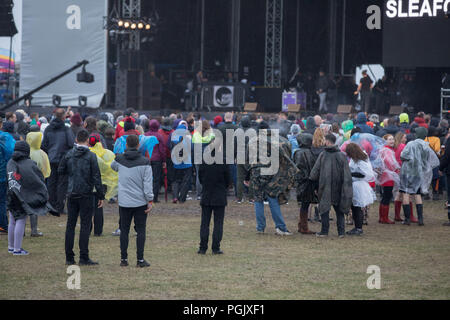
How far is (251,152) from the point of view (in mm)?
12008

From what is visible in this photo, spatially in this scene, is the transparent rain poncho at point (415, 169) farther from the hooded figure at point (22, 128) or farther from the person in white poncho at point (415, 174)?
the hooded figure at point (22, 128)

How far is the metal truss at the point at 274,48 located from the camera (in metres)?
30.8

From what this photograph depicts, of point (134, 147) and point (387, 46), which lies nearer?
point (134, 147)

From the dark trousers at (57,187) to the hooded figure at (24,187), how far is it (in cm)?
316

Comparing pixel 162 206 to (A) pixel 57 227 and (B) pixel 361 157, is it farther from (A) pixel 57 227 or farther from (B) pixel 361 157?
(B) pixel 361 157

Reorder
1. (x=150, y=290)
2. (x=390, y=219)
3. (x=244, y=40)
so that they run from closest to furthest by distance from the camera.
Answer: (x=150, y=290) < (x=390, y=219) < (x=244, y=40)

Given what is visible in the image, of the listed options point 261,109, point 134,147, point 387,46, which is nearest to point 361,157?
point 134,147

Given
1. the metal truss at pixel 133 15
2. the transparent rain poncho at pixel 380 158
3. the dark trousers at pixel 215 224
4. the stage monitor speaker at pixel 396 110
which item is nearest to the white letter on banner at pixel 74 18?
the metal truss at pixel 133 15

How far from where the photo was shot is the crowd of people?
968cm

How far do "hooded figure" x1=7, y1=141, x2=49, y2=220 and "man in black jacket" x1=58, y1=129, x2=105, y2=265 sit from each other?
855 millimetres

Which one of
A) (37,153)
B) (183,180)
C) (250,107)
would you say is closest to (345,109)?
(250,107)

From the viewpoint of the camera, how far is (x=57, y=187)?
45.7 ft

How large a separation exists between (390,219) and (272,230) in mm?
2556

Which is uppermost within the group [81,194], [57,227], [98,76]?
[98,76]
